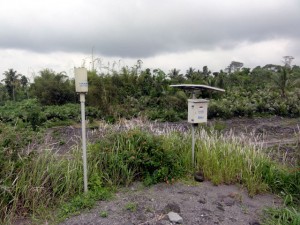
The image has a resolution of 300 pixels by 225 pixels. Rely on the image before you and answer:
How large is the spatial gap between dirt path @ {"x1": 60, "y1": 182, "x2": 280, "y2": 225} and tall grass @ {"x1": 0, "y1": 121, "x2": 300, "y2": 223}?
0.59 feet

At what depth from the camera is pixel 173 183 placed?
3.68 meters

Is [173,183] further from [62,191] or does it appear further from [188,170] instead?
[62,191]

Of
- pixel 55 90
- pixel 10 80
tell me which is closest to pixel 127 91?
pixel 55 90

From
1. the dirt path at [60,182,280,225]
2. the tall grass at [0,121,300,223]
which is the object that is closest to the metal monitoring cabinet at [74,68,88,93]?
the tall grass at [0,121,300,223]

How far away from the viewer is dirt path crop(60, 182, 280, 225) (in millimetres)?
2855

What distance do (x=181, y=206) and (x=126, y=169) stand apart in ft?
3.03

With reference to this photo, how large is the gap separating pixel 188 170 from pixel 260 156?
1.06 m

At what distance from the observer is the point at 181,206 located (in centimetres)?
309

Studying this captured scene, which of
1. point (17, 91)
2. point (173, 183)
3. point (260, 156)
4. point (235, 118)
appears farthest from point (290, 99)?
point (17, 91)

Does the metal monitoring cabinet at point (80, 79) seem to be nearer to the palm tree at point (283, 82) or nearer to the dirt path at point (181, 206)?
the dirt path at point (181, 206)

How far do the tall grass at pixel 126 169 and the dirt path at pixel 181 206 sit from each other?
18 centimetres

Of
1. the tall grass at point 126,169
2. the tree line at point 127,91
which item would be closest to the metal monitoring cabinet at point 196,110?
the tall grass at point 126,169

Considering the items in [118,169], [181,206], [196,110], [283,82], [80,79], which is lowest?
[181,206]

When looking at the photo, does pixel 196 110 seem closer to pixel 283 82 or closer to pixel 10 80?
pixel 283 82
